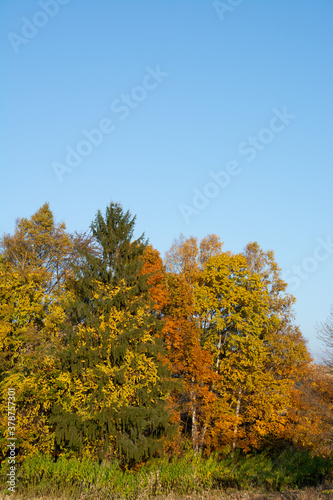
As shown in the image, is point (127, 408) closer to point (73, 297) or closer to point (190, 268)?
point (73, 297)

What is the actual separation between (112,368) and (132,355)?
3.55 ft

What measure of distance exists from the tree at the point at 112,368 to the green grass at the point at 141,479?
7.72ft

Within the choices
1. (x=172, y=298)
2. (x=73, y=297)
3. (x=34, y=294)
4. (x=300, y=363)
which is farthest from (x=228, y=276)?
(x=34, y=294)

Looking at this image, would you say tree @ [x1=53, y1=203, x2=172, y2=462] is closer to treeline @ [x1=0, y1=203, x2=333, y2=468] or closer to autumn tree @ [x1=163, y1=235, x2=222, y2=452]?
treeline @ [x1=0, y1=203, x2=333, y2=468]

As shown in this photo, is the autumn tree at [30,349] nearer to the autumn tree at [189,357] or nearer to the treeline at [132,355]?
the treeline at [132,355]

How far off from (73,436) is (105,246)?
29.4 ft

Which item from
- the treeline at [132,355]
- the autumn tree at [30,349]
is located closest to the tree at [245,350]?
the treeline at [132,355]

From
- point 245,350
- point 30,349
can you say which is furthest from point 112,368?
point 245,350

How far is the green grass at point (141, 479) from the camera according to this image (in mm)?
13250

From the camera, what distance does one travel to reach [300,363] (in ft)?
97.2

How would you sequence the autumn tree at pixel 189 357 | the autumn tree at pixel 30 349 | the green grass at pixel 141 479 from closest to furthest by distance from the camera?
the green grass at pixel 141 479
the autumn tree at pixel 30 349
the autumn tree at pixel 189 357

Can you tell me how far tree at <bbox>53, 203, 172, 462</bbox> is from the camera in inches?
707

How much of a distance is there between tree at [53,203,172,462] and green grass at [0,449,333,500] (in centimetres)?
235

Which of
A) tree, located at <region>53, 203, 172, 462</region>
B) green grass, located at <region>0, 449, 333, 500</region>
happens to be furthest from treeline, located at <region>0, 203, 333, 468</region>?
green grass, located at <region>0, 449, 333, 500</region>
